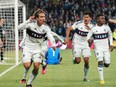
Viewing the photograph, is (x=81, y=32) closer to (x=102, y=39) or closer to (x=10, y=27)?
(x=102, y=39)

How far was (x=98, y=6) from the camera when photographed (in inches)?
1804

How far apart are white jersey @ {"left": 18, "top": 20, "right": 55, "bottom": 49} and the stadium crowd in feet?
90.8

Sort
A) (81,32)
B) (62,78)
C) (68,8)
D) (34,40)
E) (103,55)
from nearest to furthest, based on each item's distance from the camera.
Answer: (34,40), (103,55), (81,32), (62,78), (68,8)

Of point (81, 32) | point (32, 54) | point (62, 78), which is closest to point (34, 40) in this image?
point (32, 54)

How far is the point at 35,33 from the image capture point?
525 inches

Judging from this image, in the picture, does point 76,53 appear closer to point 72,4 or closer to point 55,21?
point 55,21

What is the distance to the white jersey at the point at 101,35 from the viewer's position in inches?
598

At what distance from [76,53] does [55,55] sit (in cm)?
659

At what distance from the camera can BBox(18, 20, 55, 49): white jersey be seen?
13.2 m

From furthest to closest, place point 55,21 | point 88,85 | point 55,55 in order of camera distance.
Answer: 1. point 55,21
2. point 55,55
3. point 88,85

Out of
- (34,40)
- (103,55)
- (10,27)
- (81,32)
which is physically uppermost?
(10,27)

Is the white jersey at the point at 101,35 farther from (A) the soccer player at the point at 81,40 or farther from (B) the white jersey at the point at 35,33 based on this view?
(B) the white jersey at the point at 35,33

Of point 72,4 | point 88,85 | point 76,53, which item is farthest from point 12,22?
point 72,4

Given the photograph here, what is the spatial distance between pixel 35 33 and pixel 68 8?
106 feet
